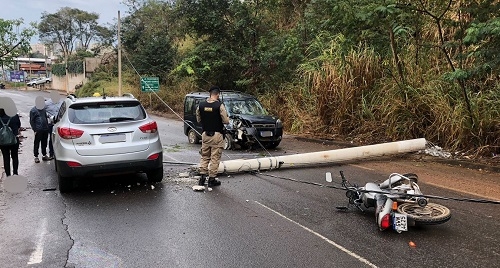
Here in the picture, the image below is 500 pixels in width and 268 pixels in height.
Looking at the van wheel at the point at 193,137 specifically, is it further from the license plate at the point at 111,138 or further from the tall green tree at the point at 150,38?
Answer: the tall green tree at the point at 150,38

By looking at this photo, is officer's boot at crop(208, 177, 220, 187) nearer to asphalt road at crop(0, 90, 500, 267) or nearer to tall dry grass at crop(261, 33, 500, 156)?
asphalt road at crop(0, 90, 500, 267)

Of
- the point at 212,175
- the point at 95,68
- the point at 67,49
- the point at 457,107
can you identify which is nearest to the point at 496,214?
the point at 212,175

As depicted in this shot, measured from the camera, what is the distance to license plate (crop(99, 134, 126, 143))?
730 centimetres

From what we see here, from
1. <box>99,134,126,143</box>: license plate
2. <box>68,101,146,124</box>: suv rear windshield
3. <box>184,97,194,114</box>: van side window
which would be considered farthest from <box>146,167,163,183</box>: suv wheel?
<box>184,97,194,114</box>: van side window

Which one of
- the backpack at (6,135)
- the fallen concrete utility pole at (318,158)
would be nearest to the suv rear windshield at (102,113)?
the backpack at (6,135)

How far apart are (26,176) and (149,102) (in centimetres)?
2707

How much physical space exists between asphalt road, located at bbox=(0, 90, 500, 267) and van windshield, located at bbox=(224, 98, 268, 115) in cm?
529

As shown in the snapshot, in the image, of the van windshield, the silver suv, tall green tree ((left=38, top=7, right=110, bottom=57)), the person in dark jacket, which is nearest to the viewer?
the silver suv

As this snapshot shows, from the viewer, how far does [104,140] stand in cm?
731

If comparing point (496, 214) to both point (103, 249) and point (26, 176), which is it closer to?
point (103, 249)

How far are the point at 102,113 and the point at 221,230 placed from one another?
3.41 m

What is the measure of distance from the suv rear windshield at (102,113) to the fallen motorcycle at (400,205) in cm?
415

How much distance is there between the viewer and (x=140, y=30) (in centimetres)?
4047

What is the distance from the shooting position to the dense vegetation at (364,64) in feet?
34.1
